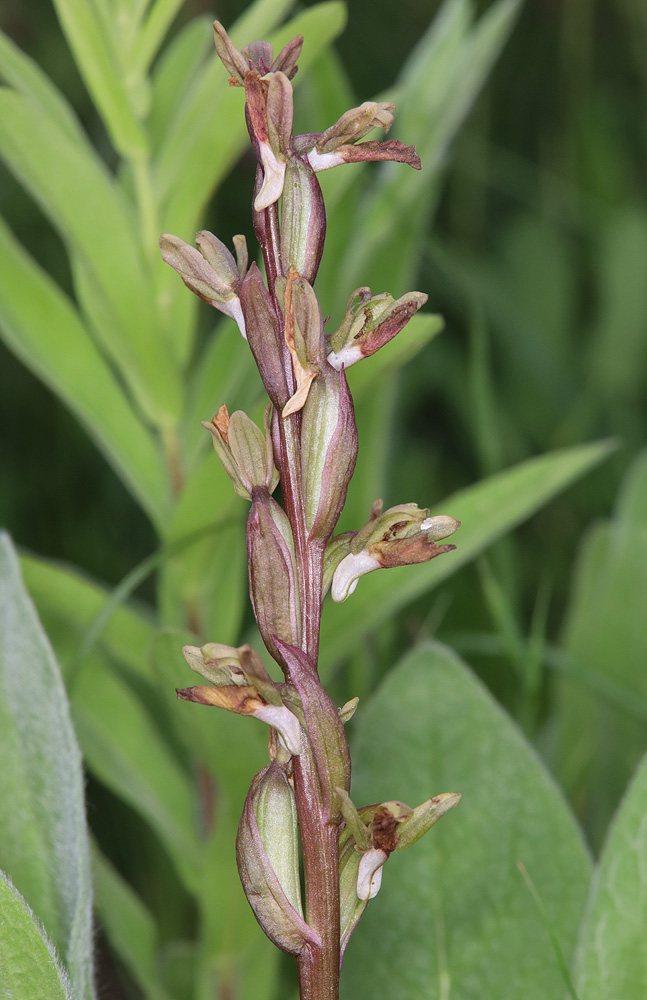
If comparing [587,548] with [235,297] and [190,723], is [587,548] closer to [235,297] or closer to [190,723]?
[190,723]

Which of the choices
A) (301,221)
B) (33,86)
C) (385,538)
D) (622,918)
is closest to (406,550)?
(385,538)

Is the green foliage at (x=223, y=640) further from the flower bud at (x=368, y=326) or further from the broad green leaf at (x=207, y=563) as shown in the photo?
the flower bud at (x=368, y=326)

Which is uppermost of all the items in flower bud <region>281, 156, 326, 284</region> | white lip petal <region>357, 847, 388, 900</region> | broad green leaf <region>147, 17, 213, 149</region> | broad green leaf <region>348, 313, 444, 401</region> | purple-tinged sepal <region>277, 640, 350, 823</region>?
broad green leaf <region>147, 17, 213, 149</region>

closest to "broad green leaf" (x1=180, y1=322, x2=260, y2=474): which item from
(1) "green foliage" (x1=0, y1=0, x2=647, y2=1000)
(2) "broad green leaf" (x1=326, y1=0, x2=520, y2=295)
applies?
(1) "green foliage" (x1=0, y1=0, x2=647, y2=1000)

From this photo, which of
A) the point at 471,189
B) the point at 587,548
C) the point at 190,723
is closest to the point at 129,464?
the point at 190,723

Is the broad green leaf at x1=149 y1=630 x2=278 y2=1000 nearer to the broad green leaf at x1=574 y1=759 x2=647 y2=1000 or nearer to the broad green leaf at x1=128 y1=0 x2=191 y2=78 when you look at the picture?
the broad green leaf at x1=574 y1=759 x2=647 y2=1000
